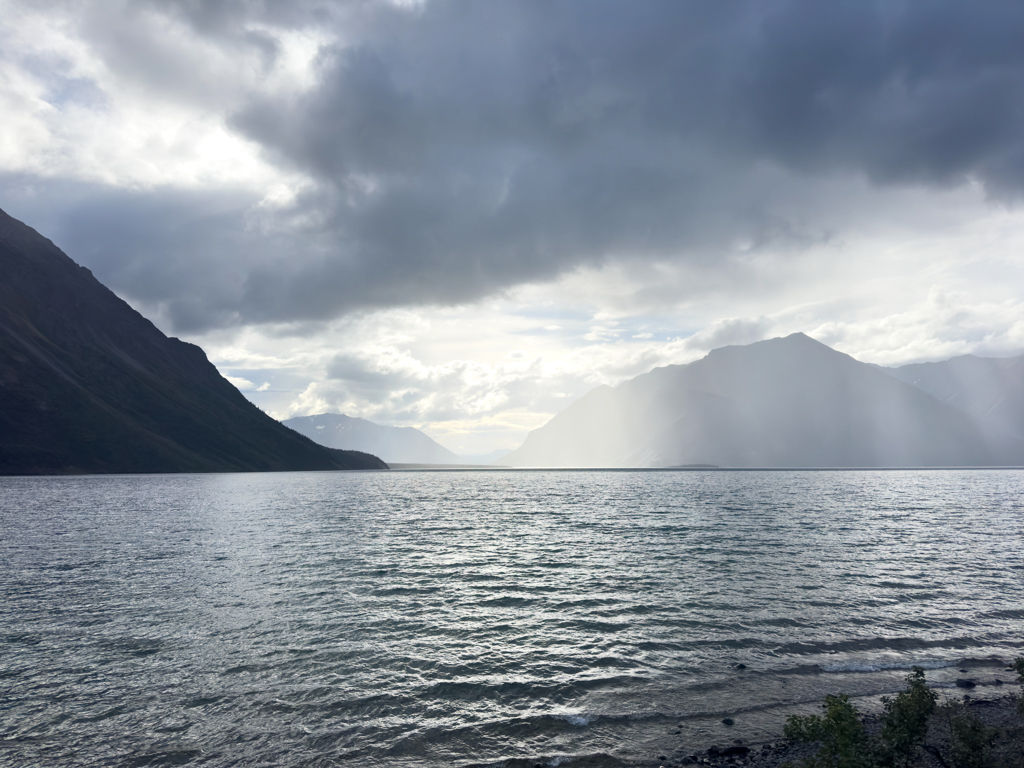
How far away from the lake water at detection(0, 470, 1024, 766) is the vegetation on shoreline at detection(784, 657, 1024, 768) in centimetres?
479

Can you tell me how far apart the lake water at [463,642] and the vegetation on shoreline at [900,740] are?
4795 mm

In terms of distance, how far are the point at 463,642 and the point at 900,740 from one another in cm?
1946

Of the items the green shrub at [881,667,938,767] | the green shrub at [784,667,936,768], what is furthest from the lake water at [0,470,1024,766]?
the green shrub at [881,667,938,767]

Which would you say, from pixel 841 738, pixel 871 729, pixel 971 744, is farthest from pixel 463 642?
pixel 971 744

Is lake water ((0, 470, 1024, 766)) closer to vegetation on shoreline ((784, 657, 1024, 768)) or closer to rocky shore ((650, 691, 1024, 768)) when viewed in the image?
rocky shore ((650, 691, 1024, 768))

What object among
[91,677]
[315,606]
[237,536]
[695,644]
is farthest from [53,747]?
[237,536]

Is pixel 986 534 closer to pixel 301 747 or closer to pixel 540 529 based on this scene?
pixel 540 529

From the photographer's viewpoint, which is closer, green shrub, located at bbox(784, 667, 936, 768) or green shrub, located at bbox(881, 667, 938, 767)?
green shrub, located at bbox(784, 667, 936, 768)

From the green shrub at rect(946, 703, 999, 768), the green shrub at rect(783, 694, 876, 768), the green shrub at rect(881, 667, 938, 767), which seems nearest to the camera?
the green shrub at rect(783, 694, 876, 768)

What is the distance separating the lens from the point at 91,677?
77.4 ft

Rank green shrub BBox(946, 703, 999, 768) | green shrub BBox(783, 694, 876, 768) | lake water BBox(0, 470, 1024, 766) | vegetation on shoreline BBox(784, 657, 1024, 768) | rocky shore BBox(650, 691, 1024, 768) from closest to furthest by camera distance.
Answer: green shrub BBox(783, 694, 876, 768) < vegetation on shoreline BBox(784, 657, 1024, 768) < green shrub BBox(946, 703, 999, 768) < rocky shore BBox(650, 691, 1024, 768) < lake water BBox(0, 470, 1024, 766)

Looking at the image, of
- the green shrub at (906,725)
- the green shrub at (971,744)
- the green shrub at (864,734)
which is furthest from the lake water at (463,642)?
the green shrub at (971,744)

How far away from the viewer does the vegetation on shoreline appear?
13.5 meters

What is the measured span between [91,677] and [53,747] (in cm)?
631
